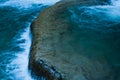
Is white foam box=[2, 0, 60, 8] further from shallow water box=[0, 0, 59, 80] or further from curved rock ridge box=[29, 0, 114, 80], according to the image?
curved rock ridge box=[29, 0, 114, 80]

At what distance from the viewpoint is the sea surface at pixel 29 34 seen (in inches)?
252

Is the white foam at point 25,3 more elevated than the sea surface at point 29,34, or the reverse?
the white foam at point 25,3

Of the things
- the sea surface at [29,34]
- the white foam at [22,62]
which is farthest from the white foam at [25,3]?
the white foam at [22,62]

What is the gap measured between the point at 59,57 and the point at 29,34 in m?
2.52

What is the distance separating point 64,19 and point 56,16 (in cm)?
33

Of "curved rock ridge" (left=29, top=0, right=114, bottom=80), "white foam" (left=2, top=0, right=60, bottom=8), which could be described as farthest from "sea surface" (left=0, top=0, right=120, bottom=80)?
"curved rock ridge" (left=29, top=0, right=114, bottom=80)

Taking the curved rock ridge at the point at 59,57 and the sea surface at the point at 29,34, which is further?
the sea surface at the point at 29,34

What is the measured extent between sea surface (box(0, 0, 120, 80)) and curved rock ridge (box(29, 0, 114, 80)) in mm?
310

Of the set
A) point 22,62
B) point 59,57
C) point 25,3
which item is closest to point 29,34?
point 22,62

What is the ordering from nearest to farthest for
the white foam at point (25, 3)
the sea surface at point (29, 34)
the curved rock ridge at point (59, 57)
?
1. the curved rock ridge at point (59, 57)
2. the sea surface at point (29, 34)
3. the white foam at point (25, 3)

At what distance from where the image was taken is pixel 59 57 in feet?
19.5

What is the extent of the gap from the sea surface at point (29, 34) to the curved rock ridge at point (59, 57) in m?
0.31

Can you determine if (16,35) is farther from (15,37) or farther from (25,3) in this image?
(25,3)

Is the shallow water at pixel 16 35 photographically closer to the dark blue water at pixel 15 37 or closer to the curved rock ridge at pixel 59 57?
the dark blue water at pixel 15 37
